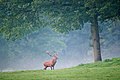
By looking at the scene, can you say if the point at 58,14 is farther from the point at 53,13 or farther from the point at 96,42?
the point at 96,42

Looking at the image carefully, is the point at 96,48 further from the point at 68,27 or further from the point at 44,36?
the point at 44,36

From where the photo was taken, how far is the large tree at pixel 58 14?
29703mm

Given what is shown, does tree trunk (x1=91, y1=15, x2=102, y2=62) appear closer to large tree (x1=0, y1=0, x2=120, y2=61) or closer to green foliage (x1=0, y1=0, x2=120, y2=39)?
large tree (x1=0, y1=0, x2=120, y2=61)

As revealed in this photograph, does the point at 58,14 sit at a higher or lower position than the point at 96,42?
higher

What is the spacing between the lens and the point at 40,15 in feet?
115

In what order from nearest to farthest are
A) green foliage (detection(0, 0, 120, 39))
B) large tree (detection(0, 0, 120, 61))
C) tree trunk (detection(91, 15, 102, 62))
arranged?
green foliage (detection(0, 0, 120, 39)) < large tree (detection(0, 0, 120, 61)) < tree trunk (detection(91, 15, 102, 62))

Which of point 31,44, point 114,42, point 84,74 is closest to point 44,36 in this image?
point 31,44

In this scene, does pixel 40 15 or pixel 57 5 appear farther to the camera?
pixel 40 15

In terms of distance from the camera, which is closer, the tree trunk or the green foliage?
the green foliage

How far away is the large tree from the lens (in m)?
29.7

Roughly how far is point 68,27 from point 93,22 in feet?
8.40

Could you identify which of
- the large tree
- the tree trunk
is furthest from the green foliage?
the tree trunk

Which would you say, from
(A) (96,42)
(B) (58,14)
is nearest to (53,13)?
(B) (58,14)

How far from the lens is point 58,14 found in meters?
32.8
